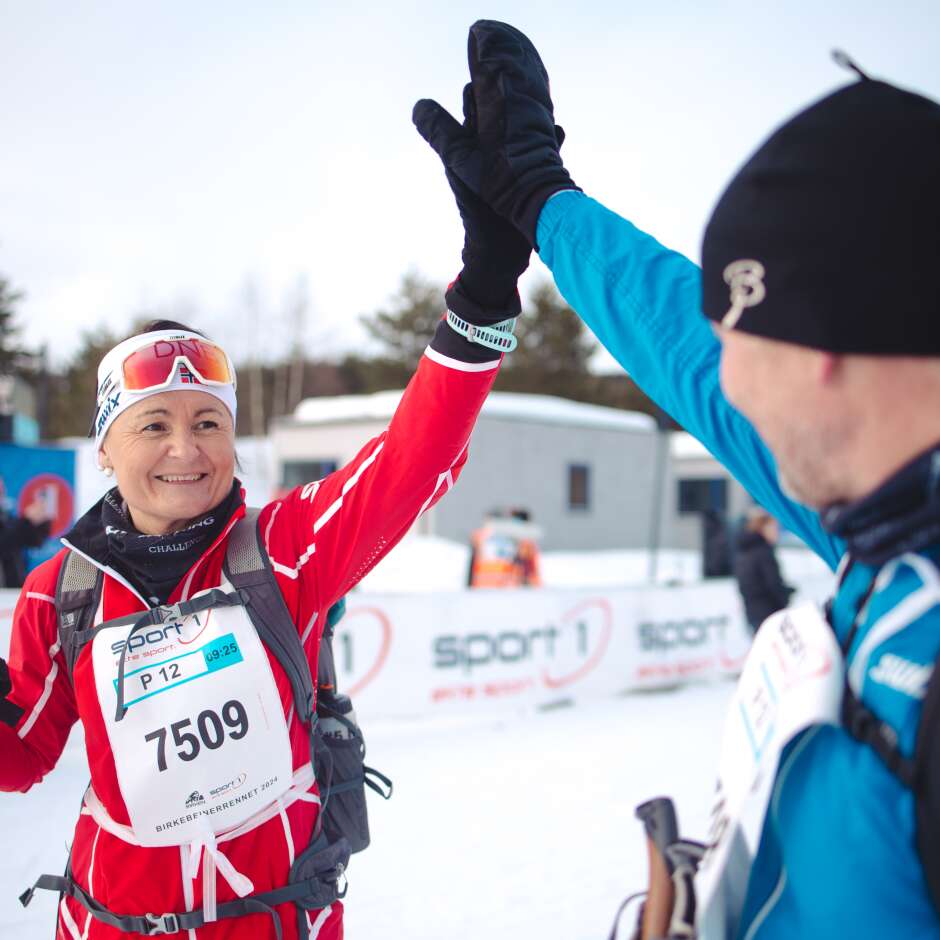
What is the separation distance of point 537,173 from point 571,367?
34.7m

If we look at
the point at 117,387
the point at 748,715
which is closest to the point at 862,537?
the point at 748,715

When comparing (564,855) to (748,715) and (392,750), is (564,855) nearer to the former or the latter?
(392,750)

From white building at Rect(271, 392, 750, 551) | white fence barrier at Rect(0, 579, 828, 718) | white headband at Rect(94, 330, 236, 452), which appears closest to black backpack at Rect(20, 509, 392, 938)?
white headband at Rect(94, 330, 236, 452)

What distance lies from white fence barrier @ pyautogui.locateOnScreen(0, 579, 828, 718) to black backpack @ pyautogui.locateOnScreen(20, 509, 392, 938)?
407cm

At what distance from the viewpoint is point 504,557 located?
8.77 meters

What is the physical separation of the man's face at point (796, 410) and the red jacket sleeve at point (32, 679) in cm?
148

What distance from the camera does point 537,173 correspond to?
1333 mm

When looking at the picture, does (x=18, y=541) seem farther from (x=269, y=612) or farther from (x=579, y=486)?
(x=579, y=486)

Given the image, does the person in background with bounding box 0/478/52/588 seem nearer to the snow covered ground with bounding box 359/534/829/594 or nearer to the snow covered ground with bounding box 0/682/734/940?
the snow covered ground with bounding box 0/682/734/940

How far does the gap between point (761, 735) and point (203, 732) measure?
1.08 metres

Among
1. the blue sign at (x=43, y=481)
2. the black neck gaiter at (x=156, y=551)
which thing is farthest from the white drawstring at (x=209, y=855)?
the blue sign at (x=43, y=481)

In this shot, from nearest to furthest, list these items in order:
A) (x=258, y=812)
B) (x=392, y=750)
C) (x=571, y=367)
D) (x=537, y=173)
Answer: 1. (x=537, y=173)
2. (x=258, y=812)
3. (x=392, y=750)
4. (x=571, y=367)

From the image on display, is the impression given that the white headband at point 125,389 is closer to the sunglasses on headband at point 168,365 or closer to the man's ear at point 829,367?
the sunglasses on headband at point 168,365

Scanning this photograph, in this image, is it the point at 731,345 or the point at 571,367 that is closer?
the point at 731,345
